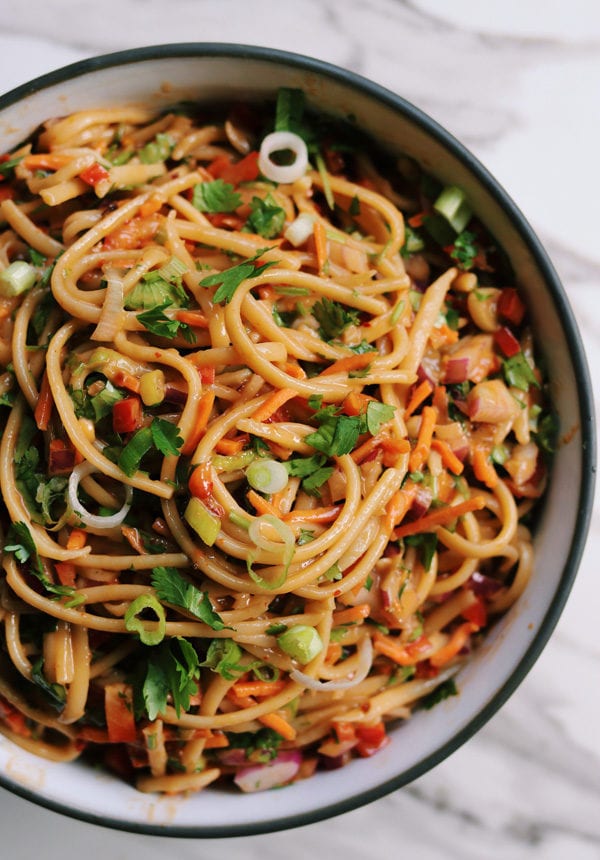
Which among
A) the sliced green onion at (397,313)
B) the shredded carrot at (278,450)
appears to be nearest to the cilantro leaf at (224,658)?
the shredded carrot at (278,450)

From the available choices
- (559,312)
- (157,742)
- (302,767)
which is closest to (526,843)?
(302,767)

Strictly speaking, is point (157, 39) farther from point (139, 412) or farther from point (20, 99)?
point (139, 412)

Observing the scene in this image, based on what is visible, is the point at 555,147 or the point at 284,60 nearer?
the point at 284,60

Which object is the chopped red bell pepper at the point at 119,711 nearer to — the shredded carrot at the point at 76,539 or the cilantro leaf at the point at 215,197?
the shredded carrot at the point at 76,539

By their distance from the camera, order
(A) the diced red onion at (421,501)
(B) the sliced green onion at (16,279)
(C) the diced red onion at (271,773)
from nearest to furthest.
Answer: (B) the sliced green onion at (16,279) → (A) the diced red onion at (421,501) → (C) the diced red onion at (271,773)

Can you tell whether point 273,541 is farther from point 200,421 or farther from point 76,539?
point 76,539

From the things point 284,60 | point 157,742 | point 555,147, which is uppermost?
point 555,147

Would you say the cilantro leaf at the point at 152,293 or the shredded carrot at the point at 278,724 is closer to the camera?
the cilantro leaf at the point at 152,293
